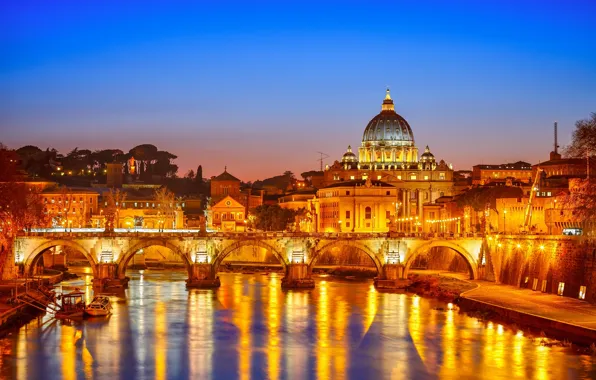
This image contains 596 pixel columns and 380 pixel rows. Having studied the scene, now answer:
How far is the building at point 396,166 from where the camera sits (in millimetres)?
154375

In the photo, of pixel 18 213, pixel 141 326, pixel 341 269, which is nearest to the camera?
Answer: pixel 141 326

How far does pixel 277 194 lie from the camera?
6225 inches

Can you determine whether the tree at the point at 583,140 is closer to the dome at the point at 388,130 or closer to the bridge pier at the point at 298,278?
the bridge pier at the point at 298,278

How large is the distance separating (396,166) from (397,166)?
0.49 feet

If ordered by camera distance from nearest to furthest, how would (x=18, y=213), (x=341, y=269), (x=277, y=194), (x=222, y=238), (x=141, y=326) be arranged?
(x=141, y=326) → (x=18, y=213) → (x=222, y=238) → (x=341, y=269) → (x=277, y=194)

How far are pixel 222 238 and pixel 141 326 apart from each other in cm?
1885

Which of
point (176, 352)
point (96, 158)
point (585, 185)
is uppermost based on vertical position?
point (96, 158)

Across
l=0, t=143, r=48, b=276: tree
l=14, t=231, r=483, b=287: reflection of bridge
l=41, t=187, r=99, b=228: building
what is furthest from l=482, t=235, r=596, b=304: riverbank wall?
l=41, t=187, r=99, b=228: building

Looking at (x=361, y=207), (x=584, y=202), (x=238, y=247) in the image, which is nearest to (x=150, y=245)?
(x=238, y=247)

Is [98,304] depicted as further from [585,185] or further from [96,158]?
[96,158]

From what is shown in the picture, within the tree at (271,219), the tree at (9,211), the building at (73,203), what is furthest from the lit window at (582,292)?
the building at (73,203)

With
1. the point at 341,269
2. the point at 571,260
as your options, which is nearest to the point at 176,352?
the point at 571,260

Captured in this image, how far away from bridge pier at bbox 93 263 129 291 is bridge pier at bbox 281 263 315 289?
1040 cm

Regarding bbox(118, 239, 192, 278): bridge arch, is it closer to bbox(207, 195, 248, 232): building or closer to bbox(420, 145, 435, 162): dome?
bbox(207, 195, 248, 232): building
